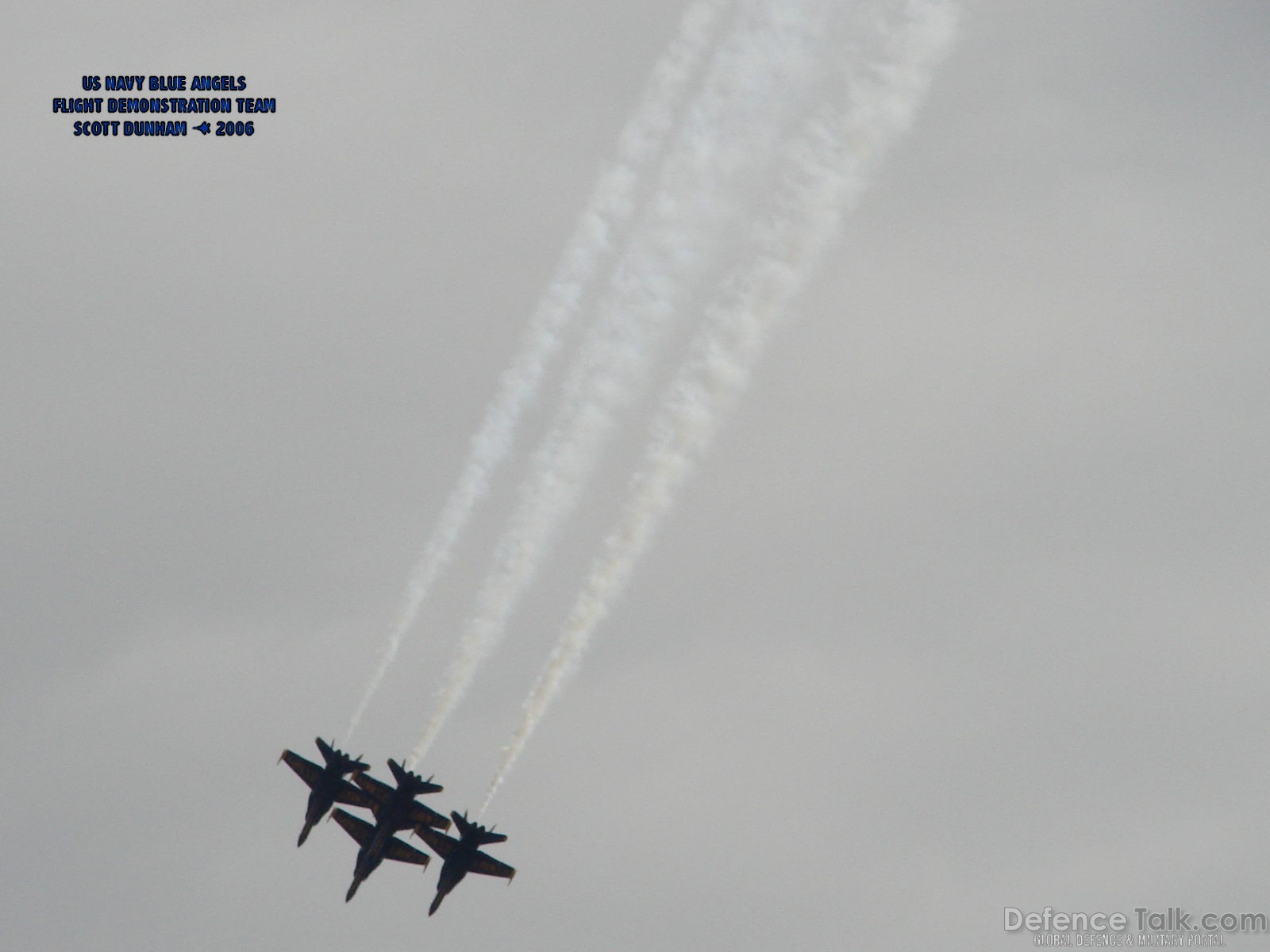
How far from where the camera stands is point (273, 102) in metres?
66.9

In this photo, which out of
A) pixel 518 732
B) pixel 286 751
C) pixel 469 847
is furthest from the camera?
pixel 286 751

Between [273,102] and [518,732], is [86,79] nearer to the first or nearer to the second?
[273,102]

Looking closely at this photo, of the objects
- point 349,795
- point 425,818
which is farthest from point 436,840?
point 349,795

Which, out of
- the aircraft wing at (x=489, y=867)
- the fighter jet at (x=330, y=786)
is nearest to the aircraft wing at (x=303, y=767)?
the fighter jet at (x=330, y=786)

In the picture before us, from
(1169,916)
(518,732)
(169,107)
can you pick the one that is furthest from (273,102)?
(1169,916)

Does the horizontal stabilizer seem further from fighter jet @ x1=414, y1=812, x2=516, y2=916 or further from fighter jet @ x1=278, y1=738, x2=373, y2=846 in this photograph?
fighter jet @ x1=278, y1=738, x2=373, y2=846

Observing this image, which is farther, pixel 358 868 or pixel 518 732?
pixel 358 868

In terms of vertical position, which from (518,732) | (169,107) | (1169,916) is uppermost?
(169,107)

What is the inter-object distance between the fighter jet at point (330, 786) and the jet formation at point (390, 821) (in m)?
0.02

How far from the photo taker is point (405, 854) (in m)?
65.6

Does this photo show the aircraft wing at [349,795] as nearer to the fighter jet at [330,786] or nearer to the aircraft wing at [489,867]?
the fighter jet at [330,786]

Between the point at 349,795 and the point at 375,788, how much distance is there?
5.62ft

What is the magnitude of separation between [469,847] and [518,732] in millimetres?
10062

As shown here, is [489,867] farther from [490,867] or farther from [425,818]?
[425,818]
